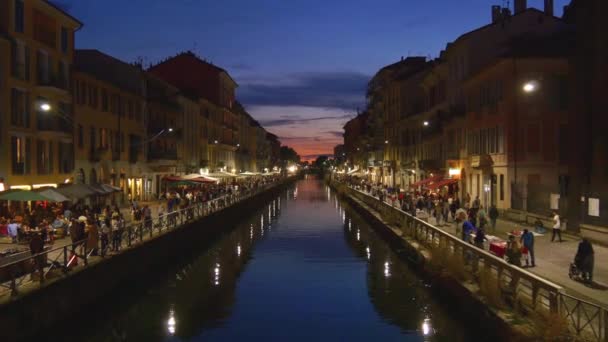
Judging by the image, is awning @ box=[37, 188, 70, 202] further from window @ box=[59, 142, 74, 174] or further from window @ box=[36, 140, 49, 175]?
window @ box=[59, 142, 74, 174]

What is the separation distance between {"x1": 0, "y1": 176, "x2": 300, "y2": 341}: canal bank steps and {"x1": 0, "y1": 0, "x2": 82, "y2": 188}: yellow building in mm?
7516

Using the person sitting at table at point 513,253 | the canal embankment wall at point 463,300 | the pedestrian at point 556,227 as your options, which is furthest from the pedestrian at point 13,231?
the pedestrian at point 556,227

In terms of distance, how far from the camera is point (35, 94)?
33.6 m

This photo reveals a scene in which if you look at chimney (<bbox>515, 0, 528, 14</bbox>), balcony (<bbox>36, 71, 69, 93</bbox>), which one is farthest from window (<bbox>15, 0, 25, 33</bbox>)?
chimney (<bbox>515, 0, 528, 14</bbox>)

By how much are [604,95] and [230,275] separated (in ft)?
57.2

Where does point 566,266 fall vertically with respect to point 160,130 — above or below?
below

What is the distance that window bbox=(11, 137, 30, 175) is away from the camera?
3092 centimetres

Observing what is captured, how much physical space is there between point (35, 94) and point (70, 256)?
1777cm

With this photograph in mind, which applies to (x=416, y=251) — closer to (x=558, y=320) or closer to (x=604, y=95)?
(x=604, y=95)

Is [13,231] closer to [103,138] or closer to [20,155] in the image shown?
[20,155]

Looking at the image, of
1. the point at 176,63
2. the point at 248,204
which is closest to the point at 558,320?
the point at 248,204

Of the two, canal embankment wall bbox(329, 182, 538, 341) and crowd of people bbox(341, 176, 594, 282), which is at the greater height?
crowd of people bbox(341, 176, 594, 282)

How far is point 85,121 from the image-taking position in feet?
132

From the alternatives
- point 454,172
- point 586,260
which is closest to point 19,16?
point 586,260
